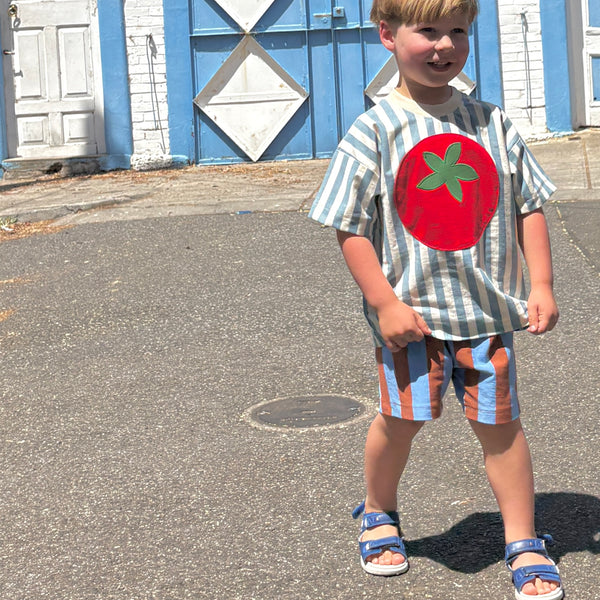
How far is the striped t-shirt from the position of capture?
8.70ft

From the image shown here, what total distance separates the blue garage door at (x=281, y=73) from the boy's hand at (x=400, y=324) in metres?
10.8

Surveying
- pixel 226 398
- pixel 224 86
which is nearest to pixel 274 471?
pixel 226 398

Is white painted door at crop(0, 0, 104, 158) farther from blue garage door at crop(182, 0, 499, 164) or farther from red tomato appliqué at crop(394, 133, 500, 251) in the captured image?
red tomato appliqué at crop(394, 133, 500, 251)

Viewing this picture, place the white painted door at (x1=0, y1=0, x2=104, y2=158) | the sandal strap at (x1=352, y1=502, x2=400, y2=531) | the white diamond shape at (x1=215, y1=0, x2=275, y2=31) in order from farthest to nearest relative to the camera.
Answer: the white painted door at (x1=0, y1=0, x2=104, y2=158)
the white diamond shape at (x1=215, y1=0, x2=275, y2=31)
the sandal strap at (x1=352, y1=502, x2=400, y2=531)

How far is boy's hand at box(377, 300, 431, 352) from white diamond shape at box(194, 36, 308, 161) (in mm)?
10903

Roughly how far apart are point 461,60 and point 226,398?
2.28m

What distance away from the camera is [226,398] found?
14.9ft

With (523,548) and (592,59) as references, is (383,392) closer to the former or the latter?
(523,548)

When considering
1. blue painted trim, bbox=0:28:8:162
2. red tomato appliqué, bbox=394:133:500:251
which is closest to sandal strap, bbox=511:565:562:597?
red tomato appliqué, bbox=394:133:500:251

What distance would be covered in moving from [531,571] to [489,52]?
1127 cm

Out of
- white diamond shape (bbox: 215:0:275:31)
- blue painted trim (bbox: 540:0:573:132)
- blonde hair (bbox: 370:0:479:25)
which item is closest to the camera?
blonde hair (bbox: 370:0:479:25)

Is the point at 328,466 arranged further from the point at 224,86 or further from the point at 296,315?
the point at 224,86

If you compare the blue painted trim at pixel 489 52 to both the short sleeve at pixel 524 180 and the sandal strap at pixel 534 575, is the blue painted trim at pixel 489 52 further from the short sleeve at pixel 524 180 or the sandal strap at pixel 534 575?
the sandal strap at pixel 534 575

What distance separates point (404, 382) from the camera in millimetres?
2715
